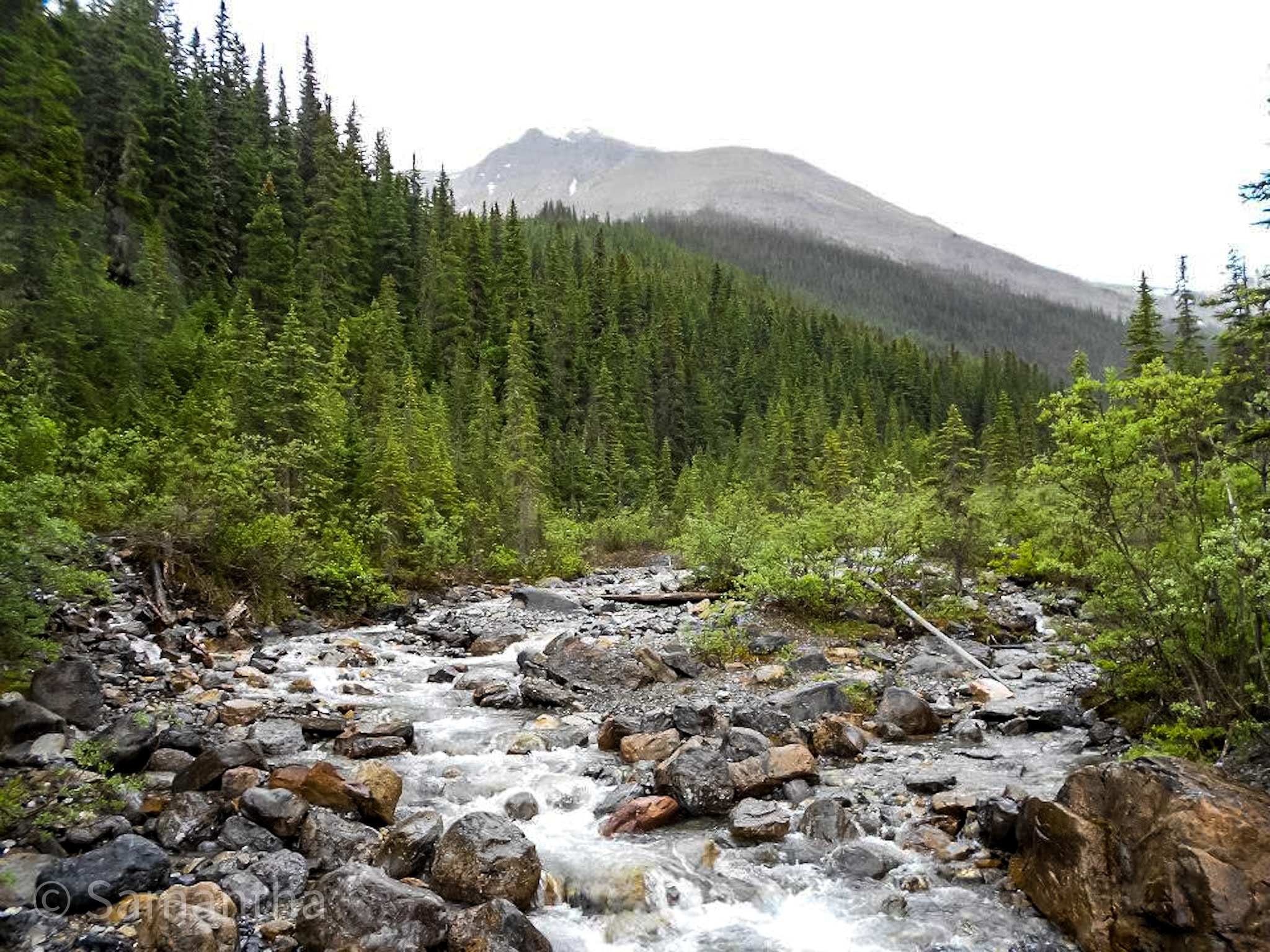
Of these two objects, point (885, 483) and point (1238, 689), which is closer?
point (1238, 689)

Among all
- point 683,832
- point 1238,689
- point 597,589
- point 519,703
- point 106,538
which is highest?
point 1238,689

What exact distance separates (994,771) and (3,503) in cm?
1316

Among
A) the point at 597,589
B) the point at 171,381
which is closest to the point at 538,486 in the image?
the point at 597,589

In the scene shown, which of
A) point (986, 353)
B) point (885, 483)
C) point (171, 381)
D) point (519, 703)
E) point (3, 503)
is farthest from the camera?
point (986, 353)

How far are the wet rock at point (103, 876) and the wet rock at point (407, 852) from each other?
2.02 m

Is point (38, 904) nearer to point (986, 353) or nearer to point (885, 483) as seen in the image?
point (885, 483)

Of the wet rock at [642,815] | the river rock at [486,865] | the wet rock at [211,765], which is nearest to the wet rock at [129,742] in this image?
the wet rock at [211,765]

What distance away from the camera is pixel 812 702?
13602 millimetres

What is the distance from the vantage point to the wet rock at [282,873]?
7.30 meters

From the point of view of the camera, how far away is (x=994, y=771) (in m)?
10.9

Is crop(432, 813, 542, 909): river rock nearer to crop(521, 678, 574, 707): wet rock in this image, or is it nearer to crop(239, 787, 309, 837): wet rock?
crop(239, 787, 309, 837): wet rock

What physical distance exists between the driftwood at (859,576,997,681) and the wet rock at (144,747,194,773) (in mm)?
14580

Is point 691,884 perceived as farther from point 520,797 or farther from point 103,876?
point 103,876

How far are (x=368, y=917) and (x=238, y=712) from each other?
6803 millimetres
